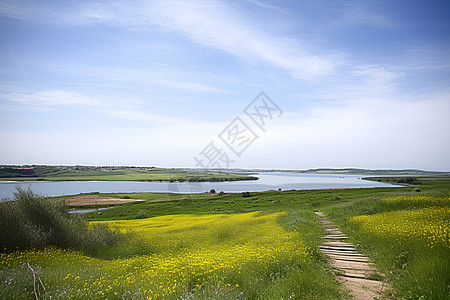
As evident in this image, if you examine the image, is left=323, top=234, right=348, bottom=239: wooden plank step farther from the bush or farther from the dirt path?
the bush

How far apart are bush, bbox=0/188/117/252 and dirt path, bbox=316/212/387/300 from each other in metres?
11.7

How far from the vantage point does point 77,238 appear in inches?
518

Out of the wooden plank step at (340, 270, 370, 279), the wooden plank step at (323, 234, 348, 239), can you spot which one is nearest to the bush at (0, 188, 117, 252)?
the wooden plank step at (340, 270, 370, 279)

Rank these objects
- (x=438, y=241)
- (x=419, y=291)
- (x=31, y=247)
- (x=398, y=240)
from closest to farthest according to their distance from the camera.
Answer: (x=419, y=291), (x=438, y=241), (x=398, y=240), (x=31, y=247)

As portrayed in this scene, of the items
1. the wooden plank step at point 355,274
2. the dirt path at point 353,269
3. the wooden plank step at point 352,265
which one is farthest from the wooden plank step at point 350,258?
the wooden plank step at point 355,274

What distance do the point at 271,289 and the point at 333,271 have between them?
288 cm

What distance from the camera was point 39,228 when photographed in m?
11.4

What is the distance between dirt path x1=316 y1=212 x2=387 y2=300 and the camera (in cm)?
638

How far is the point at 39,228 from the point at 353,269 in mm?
12752

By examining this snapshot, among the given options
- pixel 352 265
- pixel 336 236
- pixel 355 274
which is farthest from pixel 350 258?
pixel 336 236

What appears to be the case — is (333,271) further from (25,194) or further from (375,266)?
(25,194)

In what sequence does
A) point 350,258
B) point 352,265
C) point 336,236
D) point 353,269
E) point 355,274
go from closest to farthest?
1. point 355,274
2. point 353,269
3. point 352,265
4. point 350,258
5. point 336,236

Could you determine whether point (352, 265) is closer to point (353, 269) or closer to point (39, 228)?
point (353, 269)

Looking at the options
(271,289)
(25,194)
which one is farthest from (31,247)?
(271,289)
